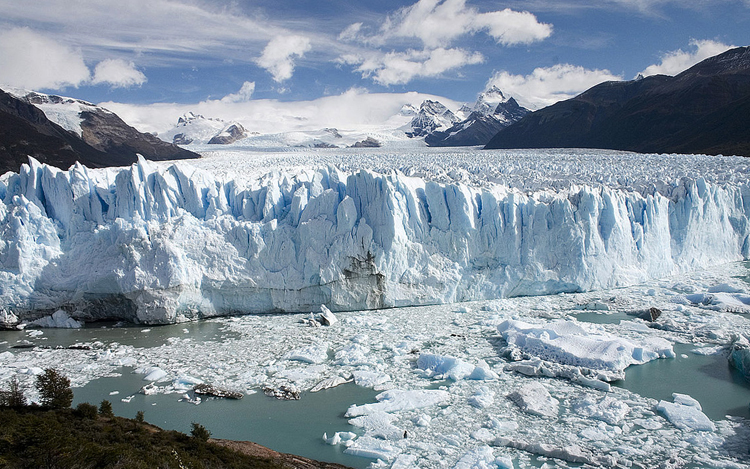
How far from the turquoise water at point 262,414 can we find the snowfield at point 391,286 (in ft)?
0.65

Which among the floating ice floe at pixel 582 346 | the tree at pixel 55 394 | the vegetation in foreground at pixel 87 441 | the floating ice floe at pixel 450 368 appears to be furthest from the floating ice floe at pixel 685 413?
the tree at pixel 55 394

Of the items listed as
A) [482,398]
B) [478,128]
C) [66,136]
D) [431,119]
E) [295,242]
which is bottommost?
[482,398]

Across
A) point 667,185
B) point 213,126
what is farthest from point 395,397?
point 213,126

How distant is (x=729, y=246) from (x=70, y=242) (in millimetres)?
17462

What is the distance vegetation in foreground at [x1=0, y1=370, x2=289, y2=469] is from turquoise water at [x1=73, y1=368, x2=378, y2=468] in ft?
2.43

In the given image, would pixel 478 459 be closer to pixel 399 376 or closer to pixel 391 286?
pixel 399 376

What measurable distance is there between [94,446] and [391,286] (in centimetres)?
748

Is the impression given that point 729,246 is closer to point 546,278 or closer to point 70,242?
point 546,278

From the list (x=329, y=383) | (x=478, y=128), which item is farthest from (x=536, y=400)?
(x=478, y=128)

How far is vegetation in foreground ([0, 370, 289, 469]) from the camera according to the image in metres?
4.40

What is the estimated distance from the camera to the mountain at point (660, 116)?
30.5 meters

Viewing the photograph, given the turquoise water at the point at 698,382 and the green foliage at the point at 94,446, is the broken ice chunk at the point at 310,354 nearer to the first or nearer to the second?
the green foliage at the point at 94,446

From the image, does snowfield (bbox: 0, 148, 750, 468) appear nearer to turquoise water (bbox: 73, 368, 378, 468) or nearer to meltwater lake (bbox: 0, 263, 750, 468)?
meltwater lake (bbox: 0, 263, 750, 468)

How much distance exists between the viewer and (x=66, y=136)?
3753cm
